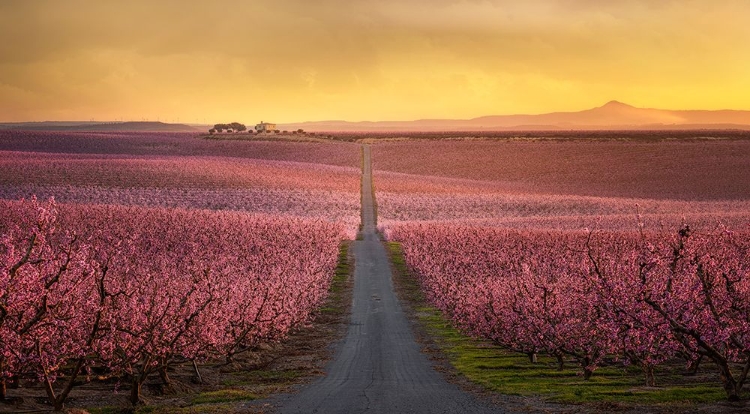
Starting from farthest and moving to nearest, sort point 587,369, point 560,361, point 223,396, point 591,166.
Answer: point 591,166 < point 560,361 < point 587,369 < point 223,396

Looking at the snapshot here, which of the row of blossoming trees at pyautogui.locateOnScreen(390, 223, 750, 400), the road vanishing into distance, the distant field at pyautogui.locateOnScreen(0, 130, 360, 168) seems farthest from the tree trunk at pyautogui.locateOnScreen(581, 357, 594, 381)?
the distant field at pyautogui.locateOnScreen(0, 130, 360, 168)

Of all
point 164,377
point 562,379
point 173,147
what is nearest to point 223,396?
point 164,377

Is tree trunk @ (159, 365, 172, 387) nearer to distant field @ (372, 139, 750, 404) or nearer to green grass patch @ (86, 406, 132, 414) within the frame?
green grass patch @ (86, 406, 132, 414)

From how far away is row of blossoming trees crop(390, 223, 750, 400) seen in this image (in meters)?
21.5

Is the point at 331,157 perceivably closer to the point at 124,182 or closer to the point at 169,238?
the point at 124,182

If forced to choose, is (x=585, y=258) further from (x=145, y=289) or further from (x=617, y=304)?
(x=145, y=289)

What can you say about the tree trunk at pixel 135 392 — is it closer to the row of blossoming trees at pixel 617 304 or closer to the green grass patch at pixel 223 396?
the green grass patch at pixel 223 396

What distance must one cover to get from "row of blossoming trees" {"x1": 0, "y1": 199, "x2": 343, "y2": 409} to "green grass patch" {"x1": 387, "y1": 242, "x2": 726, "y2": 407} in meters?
7.49

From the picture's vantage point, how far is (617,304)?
21.0m

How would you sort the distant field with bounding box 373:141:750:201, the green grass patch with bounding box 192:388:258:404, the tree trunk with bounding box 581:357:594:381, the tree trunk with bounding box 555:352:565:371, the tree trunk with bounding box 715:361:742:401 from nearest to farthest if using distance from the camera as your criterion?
the tree trunk with bounding box 715:361:742:401 < the green grass patch with bounding box 192:388:258:404 < the tree trunk with bounding box 581:357:594:381 < the tree trunk with bounding box 555:352:565:371 < the distant field with bounding box 373:141:750:201

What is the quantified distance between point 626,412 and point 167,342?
1360 cm

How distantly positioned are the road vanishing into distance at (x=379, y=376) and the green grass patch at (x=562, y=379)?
56.9 inches

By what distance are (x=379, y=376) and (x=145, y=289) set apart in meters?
8.94

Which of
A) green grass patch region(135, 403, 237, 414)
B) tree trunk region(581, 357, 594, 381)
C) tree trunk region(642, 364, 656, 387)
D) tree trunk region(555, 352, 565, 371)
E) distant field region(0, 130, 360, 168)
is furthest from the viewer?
distant field region(0, 130, 360, 168)
